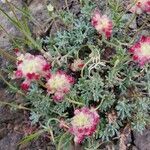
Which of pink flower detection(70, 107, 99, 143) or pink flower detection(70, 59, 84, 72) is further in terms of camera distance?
pink flower detection(70, 59, 84, 72)

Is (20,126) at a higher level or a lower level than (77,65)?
lower

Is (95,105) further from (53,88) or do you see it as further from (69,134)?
(53,88)

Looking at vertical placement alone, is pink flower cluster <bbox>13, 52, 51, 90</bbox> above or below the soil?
above

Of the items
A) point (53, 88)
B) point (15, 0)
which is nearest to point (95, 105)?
point (53, 88)

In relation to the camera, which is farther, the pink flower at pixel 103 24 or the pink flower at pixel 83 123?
the pink flower at pixel 103 24

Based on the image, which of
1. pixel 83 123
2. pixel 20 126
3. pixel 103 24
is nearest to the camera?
pixel 83 123

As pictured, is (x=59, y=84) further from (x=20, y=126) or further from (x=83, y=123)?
(x=20, y=126)

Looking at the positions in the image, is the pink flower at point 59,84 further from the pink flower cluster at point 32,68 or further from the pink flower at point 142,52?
the pink flower at point 142,52

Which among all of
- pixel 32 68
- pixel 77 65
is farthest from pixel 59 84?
pixel 77 65

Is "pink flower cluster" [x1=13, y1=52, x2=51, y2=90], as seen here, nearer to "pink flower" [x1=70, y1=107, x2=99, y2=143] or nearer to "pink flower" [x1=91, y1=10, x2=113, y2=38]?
"pink flower" [x1=70, y1=107, x2=99, y2=143]

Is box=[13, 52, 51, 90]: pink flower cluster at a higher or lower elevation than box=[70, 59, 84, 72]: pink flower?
Result: higher

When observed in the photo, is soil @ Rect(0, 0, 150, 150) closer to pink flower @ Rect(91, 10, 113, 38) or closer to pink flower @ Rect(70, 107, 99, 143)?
pink flower @ Rect(70, 107, 99, 143)

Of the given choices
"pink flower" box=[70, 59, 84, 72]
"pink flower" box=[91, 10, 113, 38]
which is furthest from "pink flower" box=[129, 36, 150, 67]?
"pink flower" box=[70, 59, 84, 72]

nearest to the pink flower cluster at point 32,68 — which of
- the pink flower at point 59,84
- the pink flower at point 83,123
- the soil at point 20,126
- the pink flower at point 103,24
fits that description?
the pink flower at point 59,84
